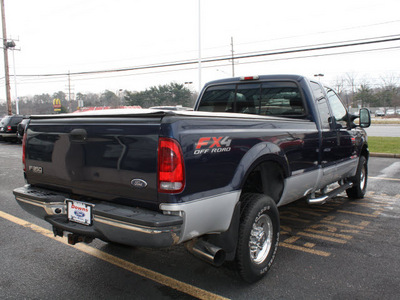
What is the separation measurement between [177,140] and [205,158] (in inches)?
11.7

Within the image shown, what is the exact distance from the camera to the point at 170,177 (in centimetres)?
248

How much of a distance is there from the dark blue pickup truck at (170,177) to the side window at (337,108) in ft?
4.07

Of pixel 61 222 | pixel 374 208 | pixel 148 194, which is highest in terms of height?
pixel 148 194

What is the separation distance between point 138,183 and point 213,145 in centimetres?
63

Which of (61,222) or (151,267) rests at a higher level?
(61,222)

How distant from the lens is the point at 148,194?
2.56m

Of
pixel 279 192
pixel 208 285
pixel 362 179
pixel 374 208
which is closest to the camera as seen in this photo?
pixel 208 285

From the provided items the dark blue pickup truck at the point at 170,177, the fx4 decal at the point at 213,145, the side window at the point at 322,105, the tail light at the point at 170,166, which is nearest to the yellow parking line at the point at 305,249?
the dark blue pickup truck at the point at 170,177

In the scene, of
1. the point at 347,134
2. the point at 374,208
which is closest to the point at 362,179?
the point at 374,208

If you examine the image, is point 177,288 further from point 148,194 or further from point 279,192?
point 279,192

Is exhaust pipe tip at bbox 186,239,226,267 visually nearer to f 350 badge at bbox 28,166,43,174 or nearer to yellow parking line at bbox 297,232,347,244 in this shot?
f 350 badge at bbox 28,166,43,174

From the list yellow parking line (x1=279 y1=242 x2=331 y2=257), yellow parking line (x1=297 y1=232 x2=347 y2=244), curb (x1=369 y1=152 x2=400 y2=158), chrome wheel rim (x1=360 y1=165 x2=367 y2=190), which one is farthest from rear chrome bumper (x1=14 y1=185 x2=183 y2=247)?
curb (x1=369 y1=152 x2=400 y2=158)

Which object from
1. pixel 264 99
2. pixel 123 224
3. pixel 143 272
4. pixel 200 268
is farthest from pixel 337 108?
pixel 123 224

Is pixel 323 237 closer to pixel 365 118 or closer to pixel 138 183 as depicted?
pixel 365 118
